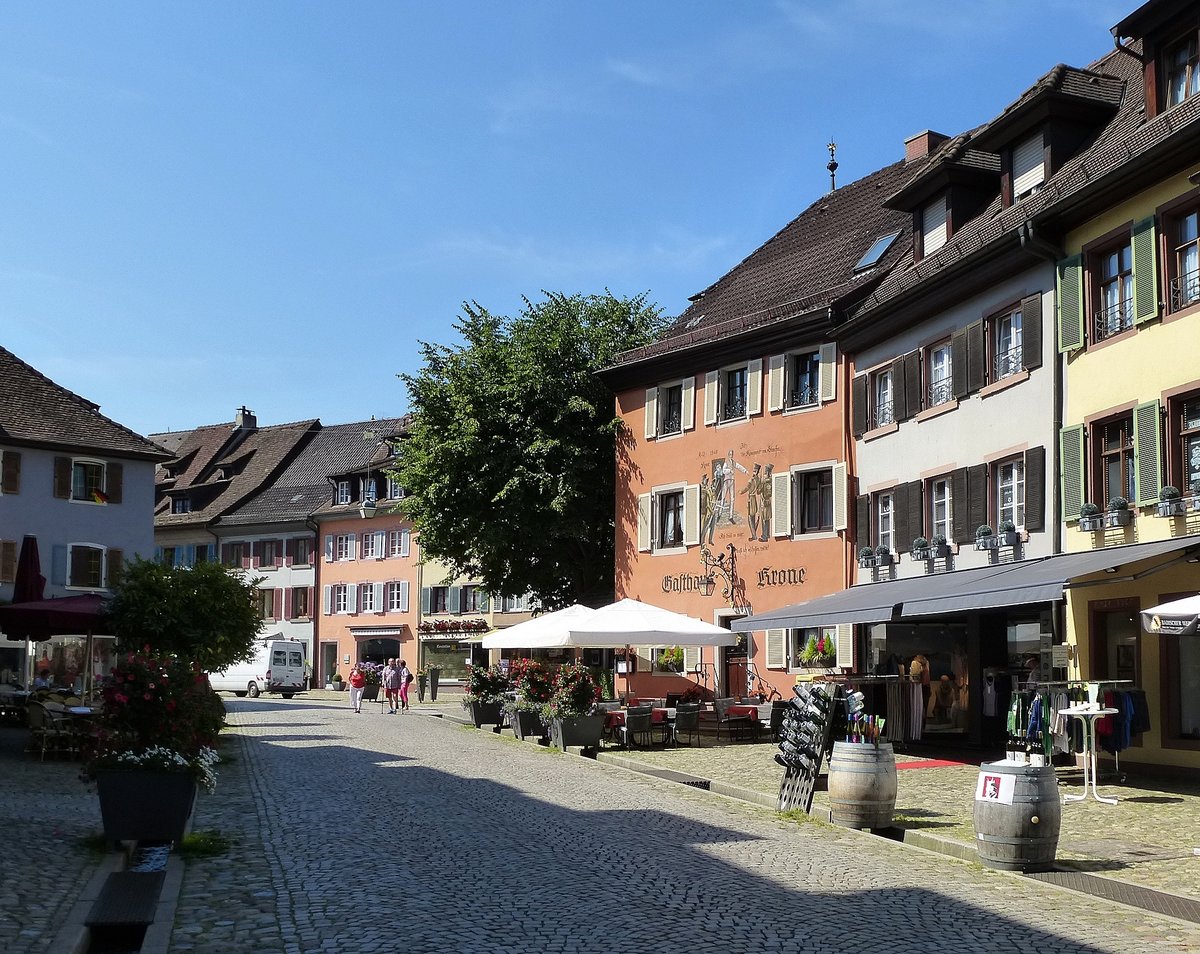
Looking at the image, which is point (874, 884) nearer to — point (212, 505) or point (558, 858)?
point (558, 858)

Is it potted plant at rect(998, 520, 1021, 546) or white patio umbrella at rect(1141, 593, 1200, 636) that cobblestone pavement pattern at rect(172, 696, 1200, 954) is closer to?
white patio umbrella at rect(1141, 593, 1200, 636)

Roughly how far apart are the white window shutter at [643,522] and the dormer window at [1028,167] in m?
14.0

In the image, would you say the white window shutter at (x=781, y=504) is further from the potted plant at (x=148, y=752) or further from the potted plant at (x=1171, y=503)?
the potted plant at (x=148, y=752)

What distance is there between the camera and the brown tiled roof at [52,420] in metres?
41.7

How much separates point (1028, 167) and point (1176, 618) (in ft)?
37.6

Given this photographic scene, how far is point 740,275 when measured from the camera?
124 ft

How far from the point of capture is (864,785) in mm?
13594

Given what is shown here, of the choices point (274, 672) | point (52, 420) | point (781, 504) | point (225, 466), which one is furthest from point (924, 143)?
point (225, 466)

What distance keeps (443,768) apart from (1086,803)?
354 inches

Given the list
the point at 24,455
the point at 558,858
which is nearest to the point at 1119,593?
the point at 558,858

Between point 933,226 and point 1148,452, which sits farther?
point 933,226

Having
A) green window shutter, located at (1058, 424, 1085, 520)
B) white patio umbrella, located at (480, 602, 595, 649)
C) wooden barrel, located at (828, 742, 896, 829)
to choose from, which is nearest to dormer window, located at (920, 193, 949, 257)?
green window shutter, located at (1058, 424, 1085, 520)

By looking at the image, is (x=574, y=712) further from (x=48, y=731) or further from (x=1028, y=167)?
(x=1028, y=167)

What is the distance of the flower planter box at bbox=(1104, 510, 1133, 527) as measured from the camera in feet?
63.3
